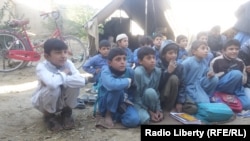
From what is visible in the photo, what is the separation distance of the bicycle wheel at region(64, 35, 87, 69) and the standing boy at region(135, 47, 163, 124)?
3.00m

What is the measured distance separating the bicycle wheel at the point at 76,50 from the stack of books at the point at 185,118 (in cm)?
320

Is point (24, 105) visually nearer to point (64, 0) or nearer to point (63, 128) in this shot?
point (63, 128)

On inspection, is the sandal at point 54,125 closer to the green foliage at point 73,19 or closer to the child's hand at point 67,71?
the child's hand at point 67,71

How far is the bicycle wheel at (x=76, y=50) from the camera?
6.24 metres

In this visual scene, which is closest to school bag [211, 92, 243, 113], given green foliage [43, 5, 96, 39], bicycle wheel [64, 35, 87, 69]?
bicycle wheel [64, 35, 87, 69]

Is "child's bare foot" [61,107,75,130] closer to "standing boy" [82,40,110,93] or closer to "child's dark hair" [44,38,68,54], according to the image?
"child's dark hair" [44,38,68,54]

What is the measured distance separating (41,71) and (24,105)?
1234mm

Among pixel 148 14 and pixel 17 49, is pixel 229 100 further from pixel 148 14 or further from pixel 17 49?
pixel 148 14

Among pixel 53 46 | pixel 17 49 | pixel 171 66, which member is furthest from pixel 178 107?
pixel 17 49

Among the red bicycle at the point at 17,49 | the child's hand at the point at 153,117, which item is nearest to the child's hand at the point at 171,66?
the child's hand at the point at 153,117

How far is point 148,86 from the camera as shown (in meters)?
3.40

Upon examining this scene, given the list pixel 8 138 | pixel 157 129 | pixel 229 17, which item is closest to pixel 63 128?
pixel 8 138

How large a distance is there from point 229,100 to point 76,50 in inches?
148

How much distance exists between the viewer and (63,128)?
122 inches
